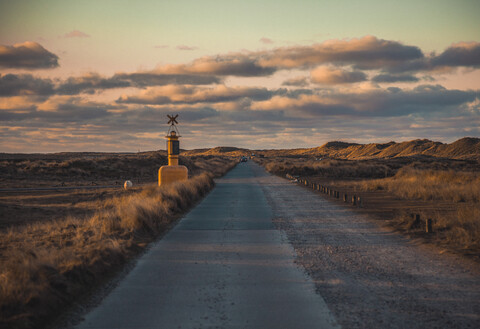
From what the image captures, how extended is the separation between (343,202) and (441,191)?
641 cm

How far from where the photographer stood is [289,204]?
2058 centimetres

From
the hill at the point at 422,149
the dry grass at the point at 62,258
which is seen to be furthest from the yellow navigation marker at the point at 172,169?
the hill at the point at 422,149

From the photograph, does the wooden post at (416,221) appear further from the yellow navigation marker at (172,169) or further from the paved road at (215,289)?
the yellow navigation marker at (172,169)

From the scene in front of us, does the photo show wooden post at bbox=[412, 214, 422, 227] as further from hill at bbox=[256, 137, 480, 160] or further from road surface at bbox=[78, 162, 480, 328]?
hill at bbox=[256, 137, 480, 160]

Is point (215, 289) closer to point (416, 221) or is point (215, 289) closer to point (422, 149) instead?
point (416, 221)

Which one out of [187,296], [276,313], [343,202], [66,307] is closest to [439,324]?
[276,313]

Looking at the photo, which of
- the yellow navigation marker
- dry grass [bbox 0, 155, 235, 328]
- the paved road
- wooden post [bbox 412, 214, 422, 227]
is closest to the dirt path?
the paved road

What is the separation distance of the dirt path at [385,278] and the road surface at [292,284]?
15 mm

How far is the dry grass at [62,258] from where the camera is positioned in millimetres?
5555

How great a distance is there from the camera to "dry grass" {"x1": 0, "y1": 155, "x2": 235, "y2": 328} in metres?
5.55

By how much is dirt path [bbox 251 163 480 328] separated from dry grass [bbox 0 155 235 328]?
378 centimetres

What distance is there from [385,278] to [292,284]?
1.71m

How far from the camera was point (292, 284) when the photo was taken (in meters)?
6.98

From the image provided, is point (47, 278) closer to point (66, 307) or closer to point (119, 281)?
point (66, 307)
